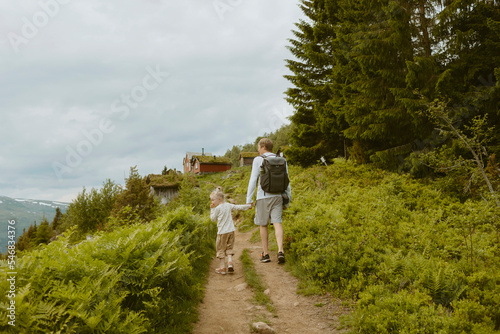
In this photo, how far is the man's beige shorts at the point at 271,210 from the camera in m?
6.61

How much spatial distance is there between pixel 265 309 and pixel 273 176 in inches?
108

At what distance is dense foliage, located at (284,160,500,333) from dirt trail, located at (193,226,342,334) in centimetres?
40

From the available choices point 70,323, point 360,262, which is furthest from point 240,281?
point 70,323

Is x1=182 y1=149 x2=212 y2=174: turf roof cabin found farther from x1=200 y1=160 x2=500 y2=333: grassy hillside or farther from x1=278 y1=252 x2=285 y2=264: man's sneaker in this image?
x1=278 y1=252 x2=285 y2=264: man's sneaker

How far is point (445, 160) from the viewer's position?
33.5 feet

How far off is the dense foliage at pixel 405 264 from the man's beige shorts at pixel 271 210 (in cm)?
88

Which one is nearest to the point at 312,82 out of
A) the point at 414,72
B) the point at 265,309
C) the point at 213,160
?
the point at 414,72

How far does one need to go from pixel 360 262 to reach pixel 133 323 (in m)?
3.94

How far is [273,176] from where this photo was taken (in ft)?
21.1

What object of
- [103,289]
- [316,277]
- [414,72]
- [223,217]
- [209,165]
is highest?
[209,165]

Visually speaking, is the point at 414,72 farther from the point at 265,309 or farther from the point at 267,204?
the point at 265,309

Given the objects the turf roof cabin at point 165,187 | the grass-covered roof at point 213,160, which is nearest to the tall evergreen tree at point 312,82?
the turf roof cabin at point 165,187

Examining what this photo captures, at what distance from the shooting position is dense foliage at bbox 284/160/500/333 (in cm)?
365

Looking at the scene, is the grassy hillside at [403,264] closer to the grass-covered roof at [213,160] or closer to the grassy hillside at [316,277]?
the grassy hillside at [316,277]
